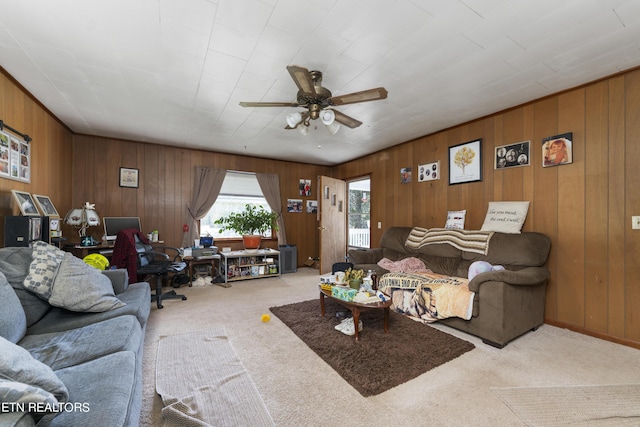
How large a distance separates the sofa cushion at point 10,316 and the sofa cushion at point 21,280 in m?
0.15

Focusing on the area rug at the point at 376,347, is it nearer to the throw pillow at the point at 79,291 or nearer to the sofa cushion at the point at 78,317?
the sofa cushion at the point at 78,317

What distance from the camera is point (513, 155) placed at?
331cm

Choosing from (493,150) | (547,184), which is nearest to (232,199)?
(493,150)

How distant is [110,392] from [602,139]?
168 inches

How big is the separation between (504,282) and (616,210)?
137cm

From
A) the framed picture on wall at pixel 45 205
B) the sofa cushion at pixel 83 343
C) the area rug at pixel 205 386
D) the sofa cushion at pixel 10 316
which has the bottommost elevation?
the area rug at pixel 205 386

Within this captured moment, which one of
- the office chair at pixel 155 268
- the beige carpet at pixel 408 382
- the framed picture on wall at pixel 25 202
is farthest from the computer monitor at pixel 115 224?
the beige carpet at pixel 408 382

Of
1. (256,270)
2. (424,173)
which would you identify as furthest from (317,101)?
(256,270)

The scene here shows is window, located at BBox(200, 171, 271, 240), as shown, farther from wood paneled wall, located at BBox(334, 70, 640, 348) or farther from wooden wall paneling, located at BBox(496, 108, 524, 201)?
wooden wall paneling, located at BBox(496, 108, 524, 201)

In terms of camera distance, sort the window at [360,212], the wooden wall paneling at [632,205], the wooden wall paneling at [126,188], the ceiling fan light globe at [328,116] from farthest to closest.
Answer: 1. the window at [360,212]
2. the wooden wall paneling at [126,188]
3. the wooden wall paneling at [632,205]
4. the ceiling fan light globe at [328,116]

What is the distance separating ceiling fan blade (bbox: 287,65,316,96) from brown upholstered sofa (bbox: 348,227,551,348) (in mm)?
2323

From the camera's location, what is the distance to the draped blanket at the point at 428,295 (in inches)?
105

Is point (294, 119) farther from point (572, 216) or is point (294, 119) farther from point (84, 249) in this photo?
point (84, 249)

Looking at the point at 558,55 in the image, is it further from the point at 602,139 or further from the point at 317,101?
the point at 317,101
